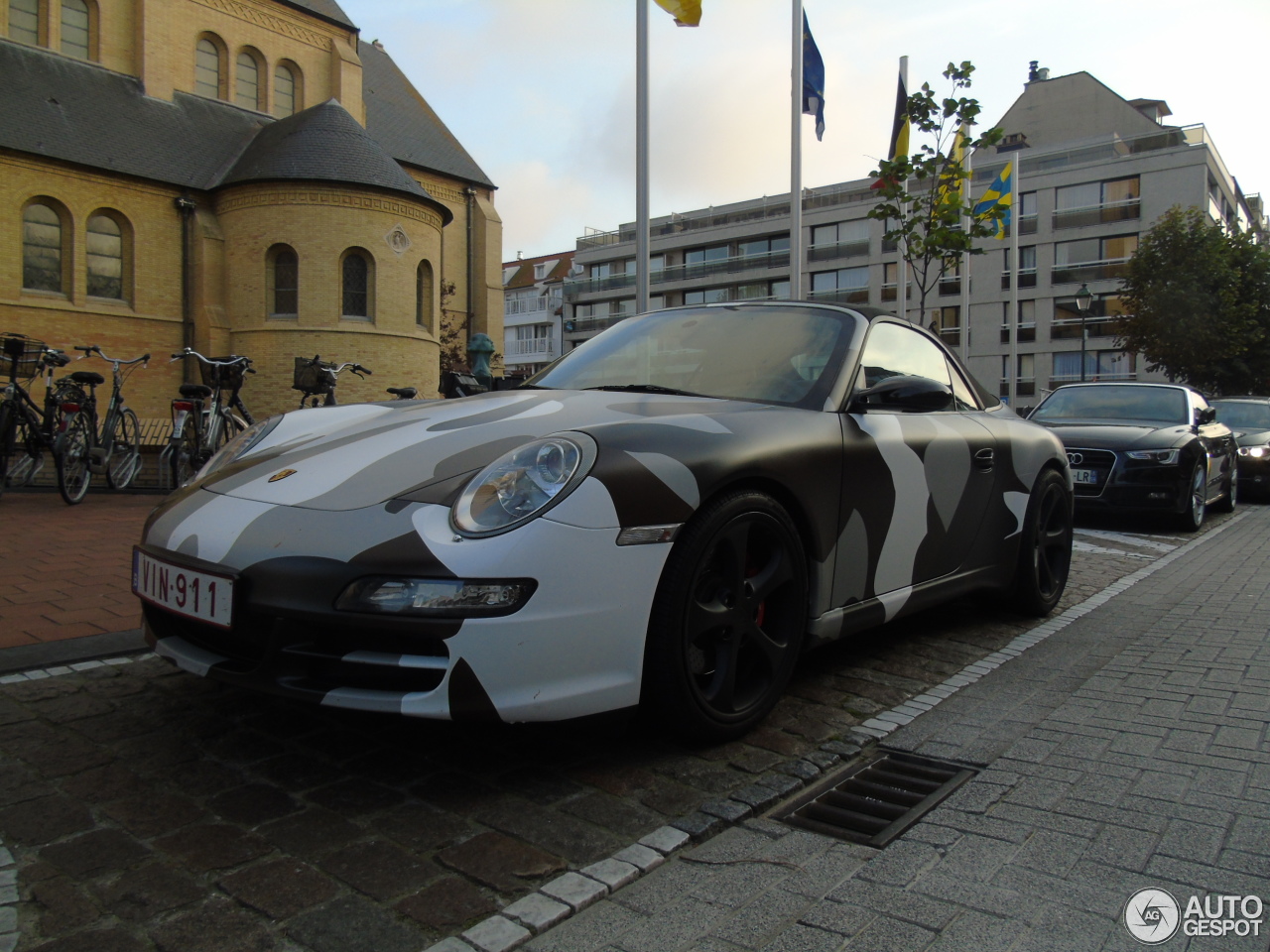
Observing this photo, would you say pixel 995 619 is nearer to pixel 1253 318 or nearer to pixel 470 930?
pixel 470 930

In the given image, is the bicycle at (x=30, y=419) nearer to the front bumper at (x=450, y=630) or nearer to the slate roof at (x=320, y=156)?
the front bumper at (x=450, y=630)

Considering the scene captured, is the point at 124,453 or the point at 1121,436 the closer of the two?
the point at 124,453

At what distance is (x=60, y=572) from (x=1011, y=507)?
4868 millimetres

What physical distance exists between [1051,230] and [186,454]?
53744 mm

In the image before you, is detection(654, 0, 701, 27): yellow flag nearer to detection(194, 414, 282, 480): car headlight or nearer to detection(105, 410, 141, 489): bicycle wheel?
detection(105, 410, 141, 489): bicycle wheel

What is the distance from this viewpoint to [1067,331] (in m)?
51.5

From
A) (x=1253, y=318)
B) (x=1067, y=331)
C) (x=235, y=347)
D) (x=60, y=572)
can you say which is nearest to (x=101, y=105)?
(x=235, y=347)

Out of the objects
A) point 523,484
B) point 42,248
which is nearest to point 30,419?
point 523,484

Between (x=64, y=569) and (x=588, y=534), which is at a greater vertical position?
(x=588, y=534)

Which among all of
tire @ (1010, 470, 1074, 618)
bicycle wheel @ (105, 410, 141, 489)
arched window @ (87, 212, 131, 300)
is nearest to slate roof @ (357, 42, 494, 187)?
arched window @ (87, 212, 131, 300)

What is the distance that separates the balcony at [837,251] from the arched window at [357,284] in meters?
40.1

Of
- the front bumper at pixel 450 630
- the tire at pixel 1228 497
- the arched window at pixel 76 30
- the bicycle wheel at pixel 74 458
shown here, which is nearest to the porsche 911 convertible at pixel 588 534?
the front bumper at pixel 450 630

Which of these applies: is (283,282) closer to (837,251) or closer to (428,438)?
(428,438)

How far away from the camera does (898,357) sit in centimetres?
393
